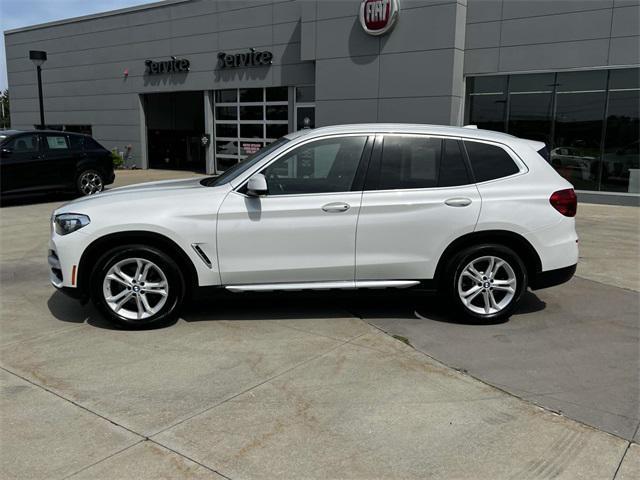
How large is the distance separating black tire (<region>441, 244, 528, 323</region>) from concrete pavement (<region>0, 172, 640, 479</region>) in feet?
0.54

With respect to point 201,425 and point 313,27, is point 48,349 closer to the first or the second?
point 201,425

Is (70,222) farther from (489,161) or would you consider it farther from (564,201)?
(564,201)

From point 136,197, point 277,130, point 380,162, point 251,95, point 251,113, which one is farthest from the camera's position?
point 251,113

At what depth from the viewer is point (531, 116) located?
48.1 feet

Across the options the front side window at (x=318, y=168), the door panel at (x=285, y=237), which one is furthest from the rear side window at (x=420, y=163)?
the door panel at (x=285, y=237)

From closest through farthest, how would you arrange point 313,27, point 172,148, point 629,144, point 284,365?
point 284,365 < point 629,144 < point 313,27 < point 172,148

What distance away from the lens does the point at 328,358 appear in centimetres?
425

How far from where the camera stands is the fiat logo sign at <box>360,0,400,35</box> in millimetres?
14953

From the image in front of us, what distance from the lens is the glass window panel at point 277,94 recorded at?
63.0ft

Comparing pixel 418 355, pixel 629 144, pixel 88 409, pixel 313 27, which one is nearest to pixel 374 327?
pixel 418 355

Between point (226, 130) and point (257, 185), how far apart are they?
17.2 meters

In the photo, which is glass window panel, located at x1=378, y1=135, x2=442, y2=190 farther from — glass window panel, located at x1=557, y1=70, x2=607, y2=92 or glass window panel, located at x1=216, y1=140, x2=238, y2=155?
glass window panel, located at x1=216, y1=140, x2=238, y2=155

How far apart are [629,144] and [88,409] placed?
1401 cm

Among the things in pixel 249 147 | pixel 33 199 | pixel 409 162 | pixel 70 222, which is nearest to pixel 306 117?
pixel 249 147
